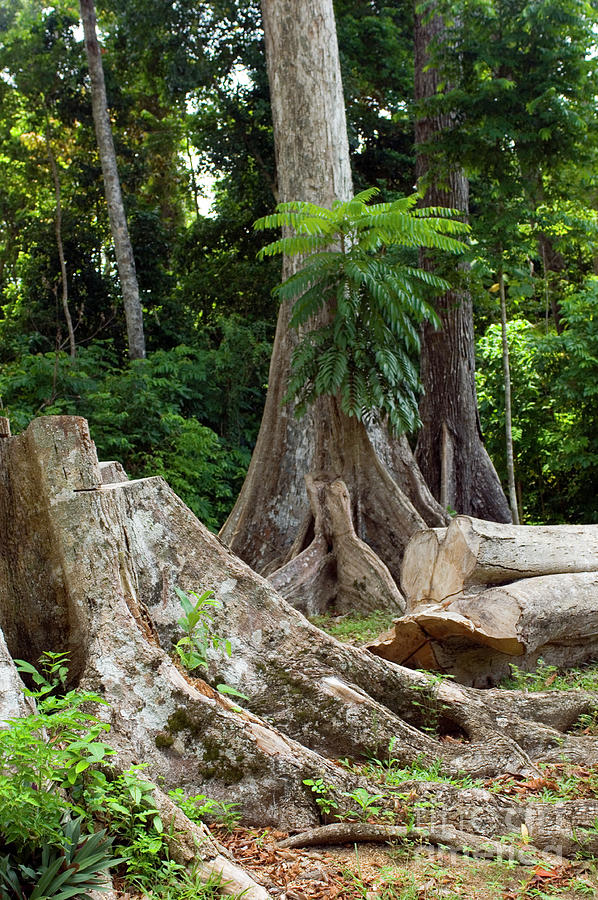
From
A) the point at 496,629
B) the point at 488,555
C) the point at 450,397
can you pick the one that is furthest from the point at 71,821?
the point at 450,397

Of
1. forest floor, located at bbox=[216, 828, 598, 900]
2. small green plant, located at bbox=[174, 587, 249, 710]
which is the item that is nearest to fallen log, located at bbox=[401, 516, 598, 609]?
small green plant, located at bbox=[174, 587, 249, 710]

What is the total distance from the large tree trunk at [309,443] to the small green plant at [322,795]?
4138 mm

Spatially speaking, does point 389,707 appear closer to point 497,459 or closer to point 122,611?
point 122,611

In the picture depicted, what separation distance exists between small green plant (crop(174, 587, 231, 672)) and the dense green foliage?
150 inches

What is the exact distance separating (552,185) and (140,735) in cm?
822

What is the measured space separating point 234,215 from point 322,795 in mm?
15332

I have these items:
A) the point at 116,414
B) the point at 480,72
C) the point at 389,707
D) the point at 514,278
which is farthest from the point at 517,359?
the point at 389,707

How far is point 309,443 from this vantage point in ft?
27.9

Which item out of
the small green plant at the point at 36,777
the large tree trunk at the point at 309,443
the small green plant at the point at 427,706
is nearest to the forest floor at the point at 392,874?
the small green plant at the point at 36,777

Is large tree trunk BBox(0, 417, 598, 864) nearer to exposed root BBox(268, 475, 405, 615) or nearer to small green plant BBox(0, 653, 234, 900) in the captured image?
small green plant BBox(0, 653, 234, 900)

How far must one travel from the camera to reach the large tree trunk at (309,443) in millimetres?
7746

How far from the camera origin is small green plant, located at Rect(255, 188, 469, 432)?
267 inches

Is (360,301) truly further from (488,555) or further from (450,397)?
(450,397)

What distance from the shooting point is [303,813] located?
10.3 ft
